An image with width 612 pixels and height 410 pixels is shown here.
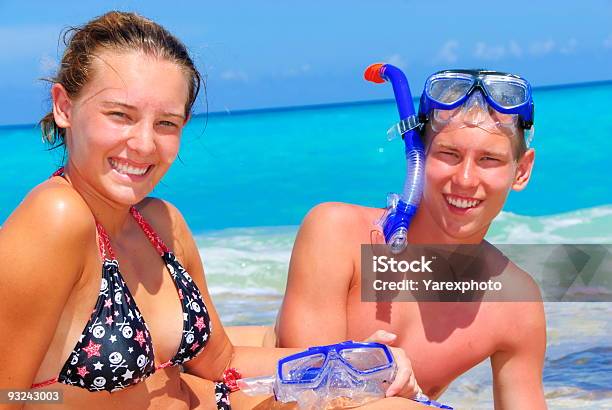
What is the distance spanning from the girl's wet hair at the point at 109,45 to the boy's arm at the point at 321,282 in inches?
30.4

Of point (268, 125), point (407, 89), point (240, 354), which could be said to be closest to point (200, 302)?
point (240, 354)

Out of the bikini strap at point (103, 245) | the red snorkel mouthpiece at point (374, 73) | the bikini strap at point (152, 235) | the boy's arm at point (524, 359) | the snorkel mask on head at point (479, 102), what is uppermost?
the red snorkel mouthpiece at point (374, 73)

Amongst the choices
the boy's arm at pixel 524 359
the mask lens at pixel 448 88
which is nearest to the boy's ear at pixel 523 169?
the mask lens at pixel 448 88

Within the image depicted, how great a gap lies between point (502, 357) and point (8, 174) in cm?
2265

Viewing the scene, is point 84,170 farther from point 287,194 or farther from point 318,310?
point 287,194

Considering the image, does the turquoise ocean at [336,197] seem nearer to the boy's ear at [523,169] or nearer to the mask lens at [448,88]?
the mask lens at [448,88]

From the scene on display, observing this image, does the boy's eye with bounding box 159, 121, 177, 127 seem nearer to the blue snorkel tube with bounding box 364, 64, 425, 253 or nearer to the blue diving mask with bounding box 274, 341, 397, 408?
the blue diving mask with bounding box 274, 341, 397, 408

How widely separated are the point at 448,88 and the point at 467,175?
1.15 ft

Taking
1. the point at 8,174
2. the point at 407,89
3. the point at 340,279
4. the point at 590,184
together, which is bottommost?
the point at 340,279

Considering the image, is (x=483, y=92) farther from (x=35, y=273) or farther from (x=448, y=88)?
(x=35, y=273)

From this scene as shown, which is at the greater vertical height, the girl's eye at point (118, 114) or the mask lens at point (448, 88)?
the mask lens at point (448, 88)

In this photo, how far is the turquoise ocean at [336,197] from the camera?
5.05m

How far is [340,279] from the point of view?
3.05 m

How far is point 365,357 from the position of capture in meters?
2.59
